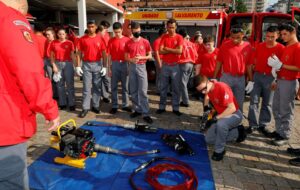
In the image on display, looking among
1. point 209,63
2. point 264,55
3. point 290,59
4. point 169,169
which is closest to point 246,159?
point 169,169

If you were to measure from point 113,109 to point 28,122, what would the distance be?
4.94 m

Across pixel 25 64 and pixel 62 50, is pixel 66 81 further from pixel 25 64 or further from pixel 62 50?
pixel 25 64

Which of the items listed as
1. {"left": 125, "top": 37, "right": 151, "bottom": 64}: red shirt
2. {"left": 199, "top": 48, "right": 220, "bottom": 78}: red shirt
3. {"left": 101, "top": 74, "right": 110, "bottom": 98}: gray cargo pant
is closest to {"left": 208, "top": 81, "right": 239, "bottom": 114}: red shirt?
{"left": 125, "top": 37, "right": 151, "bottom": 64}: red shirt

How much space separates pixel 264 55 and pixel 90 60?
4.00 meters

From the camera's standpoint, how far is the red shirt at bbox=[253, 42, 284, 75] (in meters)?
5.27

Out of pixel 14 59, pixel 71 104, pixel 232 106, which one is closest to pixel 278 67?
pixel 232 106

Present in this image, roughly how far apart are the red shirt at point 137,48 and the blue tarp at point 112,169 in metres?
2.08

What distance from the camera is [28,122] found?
78.0 inches

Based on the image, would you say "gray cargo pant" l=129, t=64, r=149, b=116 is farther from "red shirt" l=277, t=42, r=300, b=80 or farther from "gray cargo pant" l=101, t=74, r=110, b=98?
"red shirt" l=277, t=42, r=300, b=80

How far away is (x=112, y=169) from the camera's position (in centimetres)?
407

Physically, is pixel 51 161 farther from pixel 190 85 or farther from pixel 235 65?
pixel 190 85

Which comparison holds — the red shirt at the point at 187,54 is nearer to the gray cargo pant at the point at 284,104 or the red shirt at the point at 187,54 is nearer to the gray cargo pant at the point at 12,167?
the gray cargo pant at the point at 284,104

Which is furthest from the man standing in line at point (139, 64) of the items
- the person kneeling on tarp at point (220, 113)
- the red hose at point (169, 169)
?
the red hose at point (169, 169)

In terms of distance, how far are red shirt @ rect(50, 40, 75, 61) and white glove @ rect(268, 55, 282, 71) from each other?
4692 mm
